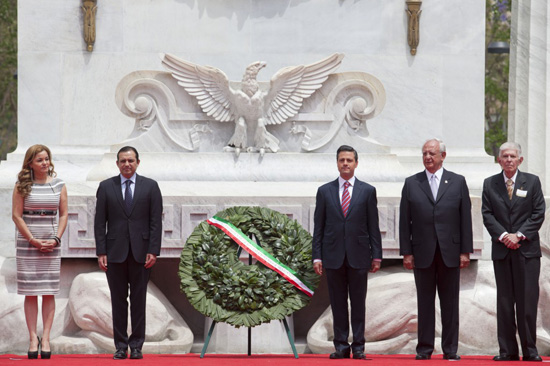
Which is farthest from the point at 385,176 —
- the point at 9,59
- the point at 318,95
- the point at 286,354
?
the point at 9,59

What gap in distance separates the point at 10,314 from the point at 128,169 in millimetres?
2396

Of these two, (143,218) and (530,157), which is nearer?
(143,218)

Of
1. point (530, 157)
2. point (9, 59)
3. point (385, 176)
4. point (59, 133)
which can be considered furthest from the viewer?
point (9, 59)

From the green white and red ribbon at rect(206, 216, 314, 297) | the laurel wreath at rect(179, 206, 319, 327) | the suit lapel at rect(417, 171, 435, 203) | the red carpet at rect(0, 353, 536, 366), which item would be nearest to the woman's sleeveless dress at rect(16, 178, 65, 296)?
the red carpet at rect(0, 353, 536, 366)

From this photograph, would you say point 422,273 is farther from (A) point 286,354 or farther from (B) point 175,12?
(B) point 175,12

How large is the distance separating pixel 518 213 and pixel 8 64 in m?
17.2

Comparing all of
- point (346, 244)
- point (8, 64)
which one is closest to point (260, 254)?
point (346, 244)

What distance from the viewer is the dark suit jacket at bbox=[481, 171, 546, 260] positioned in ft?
37.2

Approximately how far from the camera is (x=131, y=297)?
11.4 m

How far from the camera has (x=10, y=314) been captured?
12.7 metres

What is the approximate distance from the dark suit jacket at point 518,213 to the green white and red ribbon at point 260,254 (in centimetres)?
179

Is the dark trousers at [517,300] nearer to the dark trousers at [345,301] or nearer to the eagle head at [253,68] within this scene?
the dark trousers at [345,301]

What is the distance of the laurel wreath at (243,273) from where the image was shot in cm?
1157

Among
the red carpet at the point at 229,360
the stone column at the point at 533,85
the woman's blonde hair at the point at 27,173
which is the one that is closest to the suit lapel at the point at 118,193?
the woman's blonde hair at the point at 27,173
